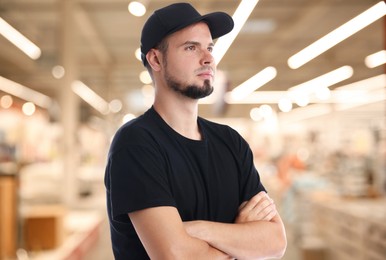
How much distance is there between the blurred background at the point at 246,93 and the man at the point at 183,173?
0.36m

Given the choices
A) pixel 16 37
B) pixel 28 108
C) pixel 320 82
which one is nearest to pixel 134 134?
pixel 320 82

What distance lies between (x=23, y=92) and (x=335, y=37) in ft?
47.1

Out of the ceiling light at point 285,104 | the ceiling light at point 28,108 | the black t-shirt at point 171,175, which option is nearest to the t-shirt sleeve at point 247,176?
the black t-shirt at point 171,175

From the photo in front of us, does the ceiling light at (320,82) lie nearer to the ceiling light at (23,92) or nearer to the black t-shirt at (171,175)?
the black t-shirt at (171,175)

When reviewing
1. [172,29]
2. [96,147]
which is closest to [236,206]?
[172,29]

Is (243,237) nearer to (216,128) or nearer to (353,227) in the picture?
(216,128)

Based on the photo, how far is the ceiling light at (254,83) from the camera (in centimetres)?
269

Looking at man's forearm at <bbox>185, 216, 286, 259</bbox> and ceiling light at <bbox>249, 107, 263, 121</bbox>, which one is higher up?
ceiling light at <bbox>249, 107, 263, 121</bbox>

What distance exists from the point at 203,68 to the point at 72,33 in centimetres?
498

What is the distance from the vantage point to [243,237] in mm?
1417

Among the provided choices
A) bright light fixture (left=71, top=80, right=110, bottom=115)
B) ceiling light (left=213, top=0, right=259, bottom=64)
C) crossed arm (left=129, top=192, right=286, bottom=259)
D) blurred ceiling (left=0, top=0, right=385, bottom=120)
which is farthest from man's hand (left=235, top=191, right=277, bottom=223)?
bright light fixture (left=71, top=80, right=110, bottom=115)

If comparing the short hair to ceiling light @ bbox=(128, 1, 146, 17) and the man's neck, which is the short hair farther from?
ceiling light @ bbox=(128, 1, 146, 17)

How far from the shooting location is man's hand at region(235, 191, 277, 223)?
1.50 meters

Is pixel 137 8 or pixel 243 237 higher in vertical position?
pixel 137 8
